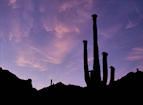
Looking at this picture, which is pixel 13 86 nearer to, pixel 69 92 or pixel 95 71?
pixel 69 92

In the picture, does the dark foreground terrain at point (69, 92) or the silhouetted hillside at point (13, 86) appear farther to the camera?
the silhouetted hillside at point (13, 86)

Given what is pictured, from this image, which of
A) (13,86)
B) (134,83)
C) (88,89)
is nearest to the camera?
(134,83)

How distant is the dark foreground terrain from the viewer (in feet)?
43.1

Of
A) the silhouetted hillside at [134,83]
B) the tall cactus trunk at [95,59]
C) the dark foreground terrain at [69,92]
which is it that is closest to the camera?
the dark foreground terrain at [69,92]

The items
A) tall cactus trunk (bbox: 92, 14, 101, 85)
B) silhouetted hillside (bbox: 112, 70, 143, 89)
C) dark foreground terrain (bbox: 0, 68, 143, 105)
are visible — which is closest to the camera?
dark foreground terrain (bbox: 0, 68, 143, 105)

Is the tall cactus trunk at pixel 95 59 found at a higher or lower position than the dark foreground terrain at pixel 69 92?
higher

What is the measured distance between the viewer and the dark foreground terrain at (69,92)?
43.1ft

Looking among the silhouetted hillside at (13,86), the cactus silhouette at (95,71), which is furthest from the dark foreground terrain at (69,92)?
the cactus silhouette at (95,71)

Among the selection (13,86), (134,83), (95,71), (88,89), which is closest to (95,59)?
(95,71)

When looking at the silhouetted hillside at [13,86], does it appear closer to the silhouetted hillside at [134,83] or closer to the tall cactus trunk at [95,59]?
the tall cactus trunk at [95,59]

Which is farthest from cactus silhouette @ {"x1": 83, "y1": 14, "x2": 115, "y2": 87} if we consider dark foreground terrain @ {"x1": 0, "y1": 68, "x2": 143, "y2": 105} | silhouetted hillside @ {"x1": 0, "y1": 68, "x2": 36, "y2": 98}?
silhouetted hillside @ {"x1": 0, "y1": 68, "x2": 36, "y2": 98}

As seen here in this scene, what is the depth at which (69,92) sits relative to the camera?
15375mm

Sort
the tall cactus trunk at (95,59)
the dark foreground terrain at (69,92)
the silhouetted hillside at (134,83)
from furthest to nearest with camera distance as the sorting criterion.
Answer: the tall cactus trunk at (95,59) → the silhouetted hillside at (134,83) → the dark foreground terrain at (69,92)

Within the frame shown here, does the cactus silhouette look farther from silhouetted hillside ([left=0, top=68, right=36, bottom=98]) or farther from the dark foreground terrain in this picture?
silhouetted hillside ([left=0, top=68, right=36, bottom=98])
